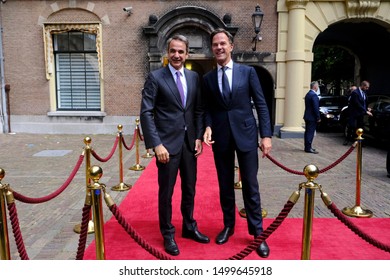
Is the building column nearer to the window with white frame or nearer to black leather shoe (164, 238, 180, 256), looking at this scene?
the window with white frame

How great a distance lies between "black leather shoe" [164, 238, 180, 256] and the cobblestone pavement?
3.05 feet

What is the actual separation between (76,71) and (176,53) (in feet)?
34.7

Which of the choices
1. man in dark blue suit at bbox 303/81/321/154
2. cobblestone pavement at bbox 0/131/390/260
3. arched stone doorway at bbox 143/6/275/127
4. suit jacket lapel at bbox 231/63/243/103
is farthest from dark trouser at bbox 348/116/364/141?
suit jacket lapel at bbox 231/63/243/103

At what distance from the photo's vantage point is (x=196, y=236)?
12.4 feet

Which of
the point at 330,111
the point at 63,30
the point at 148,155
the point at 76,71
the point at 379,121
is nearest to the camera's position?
the point at 148,155

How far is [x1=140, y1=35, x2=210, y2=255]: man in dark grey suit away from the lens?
3.38 m

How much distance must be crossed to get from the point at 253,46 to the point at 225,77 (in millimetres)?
9153

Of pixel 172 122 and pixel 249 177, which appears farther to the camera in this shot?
pixel 249 177

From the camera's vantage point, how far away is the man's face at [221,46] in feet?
11.3

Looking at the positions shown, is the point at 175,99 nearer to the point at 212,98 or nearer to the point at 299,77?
the point at 212,98

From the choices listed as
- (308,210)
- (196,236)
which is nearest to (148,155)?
(196,236)

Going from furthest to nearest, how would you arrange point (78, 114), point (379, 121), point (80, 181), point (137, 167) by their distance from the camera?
point (78, 114) → point (379, 121) → point (137, 167) → point (80, 181)

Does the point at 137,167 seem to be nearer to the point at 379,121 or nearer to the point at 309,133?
the point at 309,133
